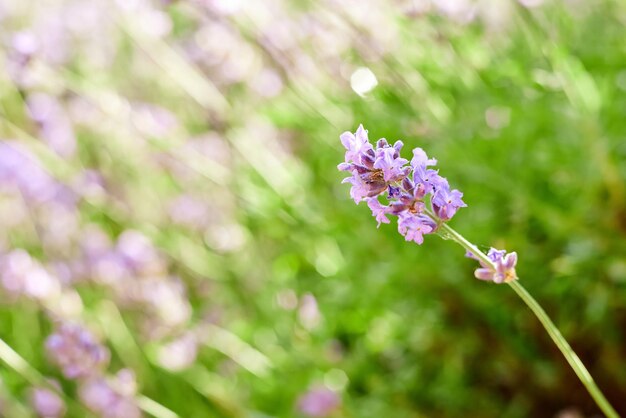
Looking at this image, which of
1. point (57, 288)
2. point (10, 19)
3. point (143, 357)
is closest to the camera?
point (57, 288)

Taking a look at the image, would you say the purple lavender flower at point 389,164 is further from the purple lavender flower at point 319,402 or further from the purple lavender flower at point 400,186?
the purple lavender flower at point 319,402

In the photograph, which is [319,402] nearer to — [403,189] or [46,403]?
[46,403]

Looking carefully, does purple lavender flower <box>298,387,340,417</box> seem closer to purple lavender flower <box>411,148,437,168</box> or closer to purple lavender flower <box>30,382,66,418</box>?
purple lavender flower <box>30,382,66,418</box>

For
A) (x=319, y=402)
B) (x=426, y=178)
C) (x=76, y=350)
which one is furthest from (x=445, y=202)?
(x=319, y=402)

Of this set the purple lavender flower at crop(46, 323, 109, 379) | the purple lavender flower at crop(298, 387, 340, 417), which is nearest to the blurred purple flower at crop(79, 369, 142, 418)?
the purple lavender flower at crop(46, 323, 109, 379)

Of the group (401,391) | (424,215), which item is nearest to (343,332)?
(401,391)

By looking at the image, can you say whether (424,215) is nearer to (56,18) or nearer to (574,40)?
(574,40)

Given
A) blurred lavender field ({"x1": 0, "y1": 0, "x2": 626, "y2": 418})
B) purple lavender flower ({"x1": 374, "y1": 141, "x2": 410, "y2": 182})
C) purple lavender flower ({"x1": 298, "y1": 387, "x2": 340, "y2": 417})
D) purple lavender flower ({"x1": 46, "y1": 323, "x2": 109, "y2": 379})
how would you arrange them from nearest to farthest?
purple lavender flower ({"x1": 374, "y1": 141, "x2": 410, "y2": 182}), purple lavender flower ({"x1": 46, "y1": 323, "x2": 109, "y2": 379}), blurred lavender field ({"x1": 0, "y1": 0, "x2": 626, "y2": 418}), purple lavender flower ({"x1": 298, "y1": 387, "x2": 340, "y2": 417})

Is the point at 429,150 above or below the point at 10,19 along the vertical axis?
below
